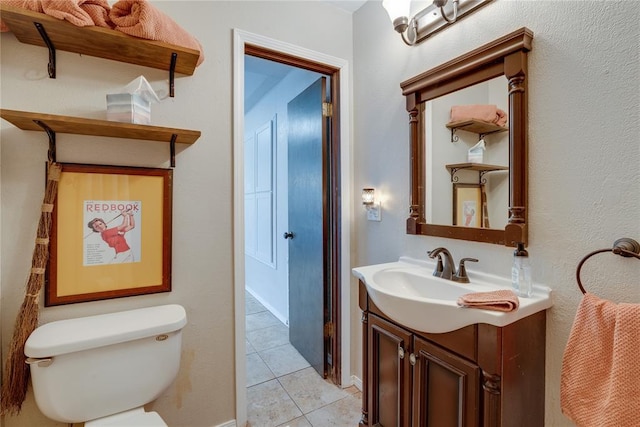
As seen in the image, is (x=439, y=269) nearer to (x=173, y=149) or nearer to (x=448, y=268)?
(x=448, y=268)

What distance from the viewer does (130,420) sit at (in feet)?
3.85

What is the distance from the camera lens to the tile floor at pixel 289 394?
5.78ft

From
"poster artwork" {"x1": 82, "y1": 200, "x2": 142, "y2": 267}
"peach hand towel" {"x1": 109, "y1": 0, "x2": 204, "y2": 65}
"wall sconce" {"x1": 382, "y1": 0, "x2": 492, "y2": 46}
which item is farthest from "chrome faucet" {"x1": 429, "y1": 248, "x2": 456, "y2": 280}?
"peach hand towel" {"x1": 109, "y1": 0, "x2": 204, "y2": 65}

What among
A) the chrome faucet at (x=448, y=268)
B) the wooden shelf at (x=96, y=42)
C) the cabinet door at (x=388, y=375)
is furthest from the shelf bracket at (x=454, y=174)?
the wooden shelf at (x=96, y=42)

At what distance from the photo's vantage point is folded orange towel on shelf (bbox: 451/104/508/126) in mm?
1237

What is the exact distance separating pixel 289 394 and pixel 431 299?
1377 mm

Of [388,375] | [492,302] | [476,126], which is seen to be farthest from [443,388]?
[476,126]

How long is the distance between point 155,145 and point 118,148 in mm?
149

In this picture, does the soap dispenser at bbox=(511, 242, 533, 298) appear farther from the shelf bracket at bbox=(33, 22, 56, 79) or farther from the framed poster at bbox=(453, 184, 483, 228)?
the shelf bracket at bbox=(33, 22, 56, 79)

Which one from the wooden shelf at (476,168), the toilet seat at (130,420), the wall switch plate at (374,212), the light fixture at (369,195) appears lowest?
the toilet seat at (130,420)

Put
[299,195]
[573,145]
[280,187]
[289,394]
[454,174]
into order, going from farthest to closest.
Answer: [280,187]
[299,195]
[289,394]
[454,174]
[573,145]

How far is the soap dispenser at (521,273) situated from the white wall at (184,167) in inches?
51.4

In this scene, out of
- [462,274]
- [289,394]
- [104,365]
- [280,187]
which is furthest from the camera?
[280,187]

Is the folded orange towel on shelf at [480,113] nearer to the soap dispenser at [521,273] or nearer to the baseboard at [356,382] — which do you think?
the soap dispenser at [521,273]
